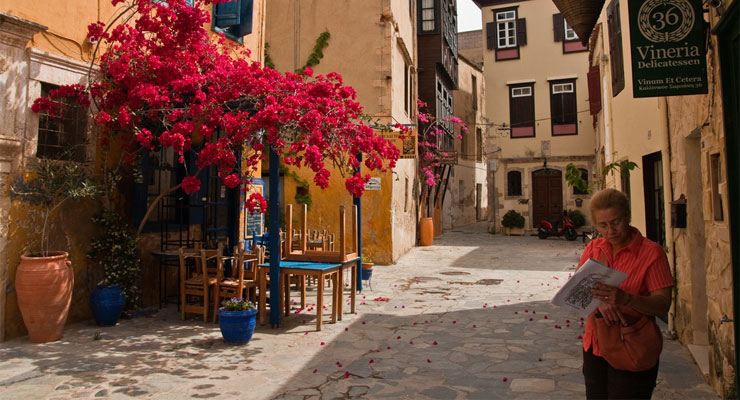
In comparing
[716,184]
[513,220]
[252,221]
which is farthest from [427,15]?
[716,184]

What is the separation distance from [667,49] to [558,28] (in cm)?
1914

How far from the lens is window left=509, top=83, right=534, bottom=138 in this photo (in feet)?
69.5

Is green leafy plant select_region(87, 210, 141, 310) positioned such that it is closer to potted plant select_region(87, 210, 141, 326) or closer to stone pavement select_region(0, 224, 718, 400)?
potted plant select_region(87, 210, 141, 326)

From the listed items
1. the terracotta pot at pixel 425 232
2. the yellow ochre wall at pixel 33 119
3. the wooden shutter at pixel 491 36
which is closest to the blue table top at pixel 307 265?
the yellow ochre wall at pixel 33 119

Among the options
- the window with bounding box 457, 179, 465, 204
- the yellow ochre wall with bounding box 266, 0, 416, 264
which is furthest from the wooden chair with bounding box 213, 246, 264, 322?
the window with bounding box 457, 179, 465, 204

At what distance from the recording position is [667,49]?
12.7ft

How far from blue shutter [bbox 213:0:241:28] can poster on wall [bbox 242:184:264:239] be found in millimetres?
2725

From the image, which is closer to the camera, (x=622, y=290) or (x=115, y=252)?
(x=622, y=290)

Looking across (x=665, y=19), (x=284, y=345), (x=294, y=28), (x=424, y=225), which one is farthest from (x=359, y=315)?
(x=424, y=225)

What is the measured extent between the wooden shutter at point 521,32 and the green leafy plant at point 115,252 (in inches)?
762

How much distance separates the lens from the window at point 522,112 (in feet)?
69.5

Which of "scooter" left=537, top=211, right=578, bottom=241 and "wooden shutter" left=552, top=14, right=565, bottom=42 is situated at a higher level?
"wooden shutter" left=552, top=14, right=565, bottom=42

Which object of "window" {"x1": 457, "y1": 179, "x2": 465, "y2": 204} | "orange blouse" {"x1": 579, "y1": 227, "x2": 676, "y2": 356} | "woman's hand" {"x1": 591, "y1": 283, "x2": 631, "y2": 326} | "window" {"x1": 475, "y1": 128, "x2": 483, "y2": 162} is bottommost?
"woman's hand" {"x1": 591, "y1": 283, "x2": 631, "y2": 326}

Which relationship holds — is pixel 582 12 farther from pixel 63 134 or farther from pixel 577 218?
pixel 577 218
